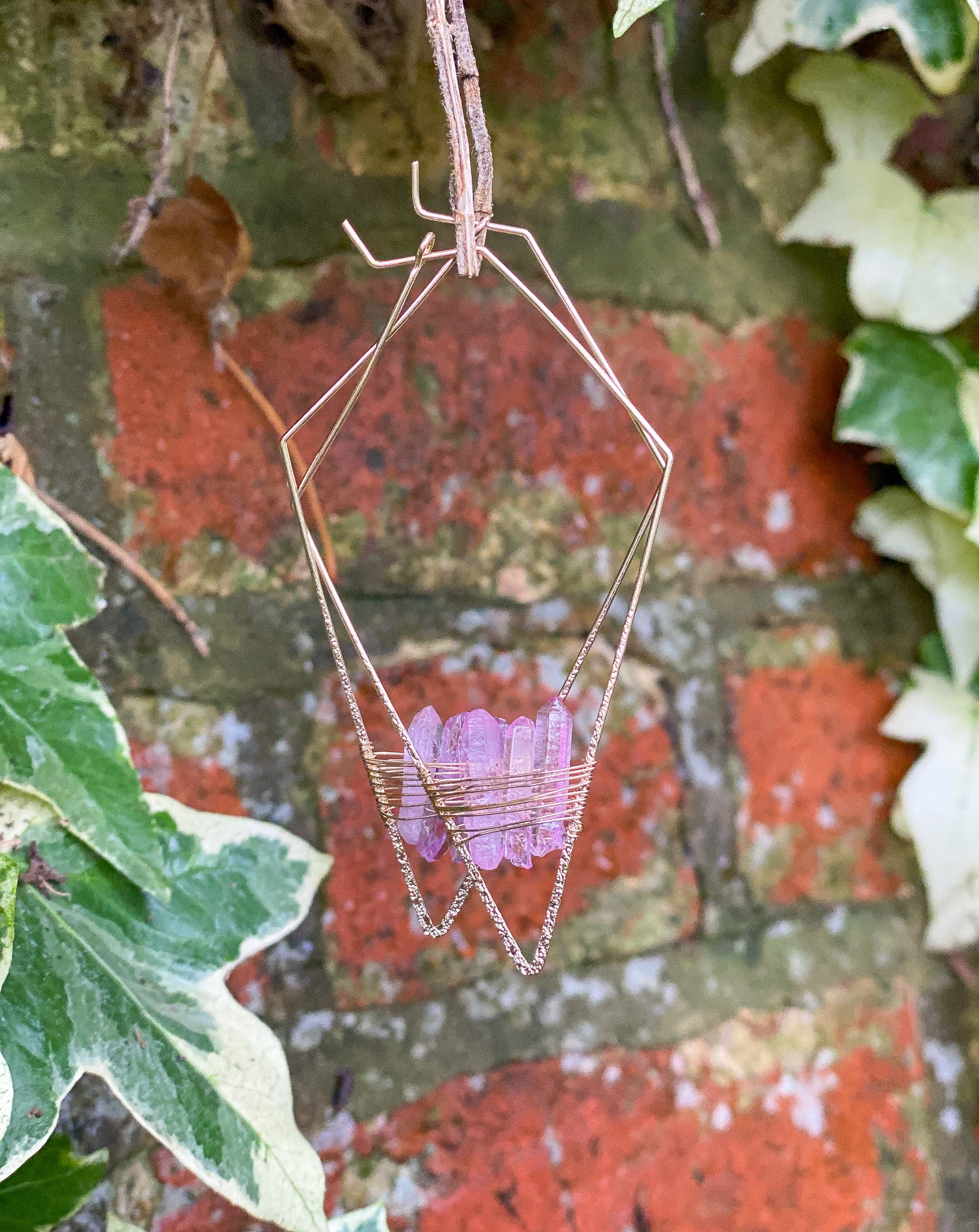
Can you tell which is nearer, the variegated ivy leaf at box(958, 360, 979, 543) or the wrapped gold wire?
the wrapped gold wire

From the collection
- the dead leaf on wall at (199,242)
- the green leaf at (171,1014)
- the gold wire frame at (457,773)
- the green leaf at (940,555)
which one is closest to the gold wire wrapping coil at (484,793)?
the gold wire frame at (457,773)

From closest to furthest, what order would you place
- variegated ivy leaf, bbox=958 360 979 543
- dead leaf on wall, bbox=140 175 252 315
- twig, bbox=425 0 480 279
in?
twig, bbox=425 0 480 279 → dead leaf on wall, bbox=140 175 252 315 → variegated ivy leaf, bbox=958 360 979 543

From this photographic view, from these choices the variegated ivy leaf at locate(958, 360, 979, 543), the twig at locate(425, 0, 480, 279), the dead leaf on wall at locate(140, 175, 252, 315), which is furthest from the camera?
the variegated ivy leaf at locate(958, 360, 979, 543)

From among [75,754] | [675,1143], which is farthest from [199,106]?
[675,1143]

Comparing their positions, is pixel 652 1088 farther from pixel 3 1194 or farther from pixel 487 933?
pixel 3 1194

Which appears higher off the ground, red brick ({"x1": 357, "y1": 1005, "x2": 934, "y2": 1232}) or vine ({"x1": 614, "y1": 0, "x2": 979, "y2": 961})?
vine ({"x1": 614, "y1": 0, "x2": 979, "y2": 961})

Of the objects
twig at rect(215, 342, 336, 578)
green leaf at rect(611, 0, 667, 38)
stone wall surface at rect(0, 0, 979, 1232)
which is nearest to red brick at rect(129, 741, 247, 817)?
stone wall surface at rect(0, 0, 979, 1232)

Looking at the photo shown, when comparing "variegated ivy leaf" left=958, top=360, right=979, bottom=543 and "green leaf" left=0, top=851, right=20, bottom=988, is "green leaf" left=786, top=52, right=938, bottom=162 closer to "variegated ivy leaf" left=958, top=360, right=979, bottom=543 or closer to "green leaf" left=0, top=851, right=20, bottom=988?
"variegated ivy leaf" left=958, top=360, right=979, bottom=543

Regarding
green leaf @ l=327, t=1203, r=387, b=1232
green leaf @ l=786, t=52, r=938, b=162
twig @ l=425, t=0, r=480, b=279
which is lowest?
green leaf @ l=327, t=1203, r=387, b=1232
